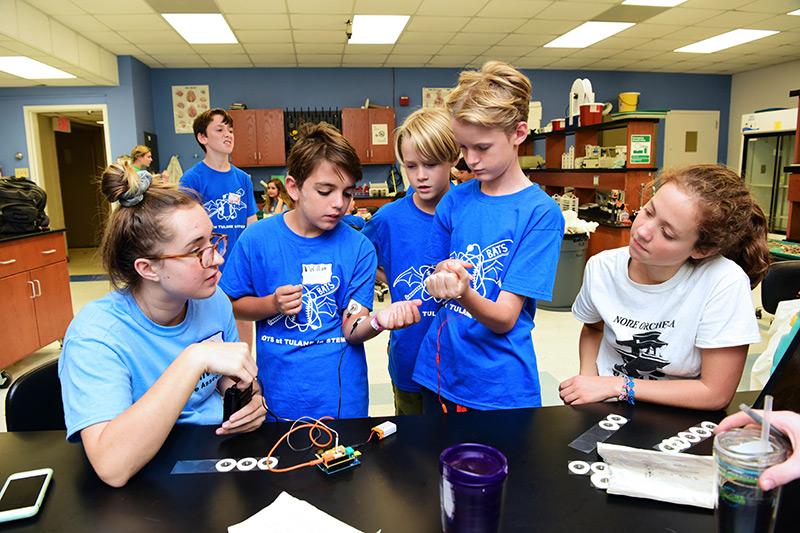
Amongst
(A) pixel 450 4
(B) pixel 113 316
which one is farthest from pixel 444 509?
(A) pixel 450 4

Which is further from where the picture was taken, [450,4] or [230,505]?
[450,4]

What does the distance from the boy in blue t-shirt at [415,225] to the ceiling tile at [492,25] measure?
4.98 metres

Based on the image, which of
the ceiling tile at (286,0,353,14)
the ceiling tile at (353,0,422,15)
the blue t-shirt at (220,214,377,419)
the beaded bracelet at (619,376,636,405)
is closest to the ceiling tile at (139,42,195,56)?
the ceiling tile at (286,0,353,14)

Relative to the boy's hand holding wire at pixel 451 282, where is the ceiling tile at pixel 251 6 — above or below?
above

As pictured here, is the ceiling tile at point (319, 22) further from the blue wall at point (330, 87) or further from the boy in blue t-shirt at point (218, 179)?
the boy in blue t-shirt at point (218, 179)

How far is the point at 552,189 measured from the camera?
20.6 feet

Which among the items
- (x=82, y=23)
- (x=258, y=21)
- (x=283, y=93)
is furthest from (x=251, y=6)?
(x=283, y=93)

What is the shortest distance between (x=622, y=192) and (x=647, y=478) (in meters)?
4.16

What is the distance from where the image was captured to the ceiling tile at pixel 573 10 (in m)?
5.50

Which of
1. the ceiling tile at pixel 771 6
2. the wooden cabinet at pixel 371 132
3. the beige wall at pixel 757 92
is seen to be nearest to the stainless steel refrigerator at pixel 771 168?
the beige wall at pixel 757 92

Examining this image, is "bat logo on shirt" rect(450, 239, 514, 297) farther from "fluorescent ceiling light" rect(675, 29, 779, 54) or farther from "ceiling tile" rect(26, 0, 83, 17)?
"fluorescent ceiling light" rect(675, 29, 779, 54)

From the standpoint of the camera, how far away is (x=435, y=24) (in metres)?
6.07

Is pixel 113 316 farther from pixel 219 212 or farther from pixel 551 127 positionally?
pixel 551 127

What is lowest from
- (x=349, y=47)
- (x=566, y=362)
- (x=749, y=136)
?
(x=566, y=362)
